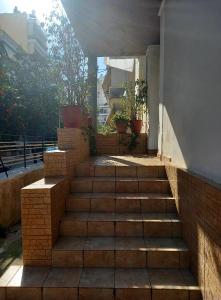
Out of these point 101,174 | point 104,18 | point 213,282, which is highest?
point 104,18

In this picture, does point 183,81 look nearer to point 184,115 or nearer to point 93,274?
point 184,115

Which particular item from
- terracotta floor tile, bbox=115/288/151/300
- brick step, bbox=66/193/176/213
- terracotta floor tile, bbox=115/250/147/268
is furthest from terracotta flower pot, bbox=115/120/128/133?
terracotta floor tile, bbox=115/288/151/300

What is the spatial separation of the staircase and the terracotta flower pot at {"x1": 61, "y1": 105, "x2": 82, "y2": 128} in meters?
0.88

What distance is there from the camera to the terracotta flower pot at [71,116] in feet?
17.6

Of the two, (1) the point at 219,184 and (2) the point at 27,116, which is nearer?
(1) the point at 219,184

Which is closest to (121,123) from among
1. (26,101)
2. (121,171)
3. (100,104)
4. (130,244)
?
(121,171)

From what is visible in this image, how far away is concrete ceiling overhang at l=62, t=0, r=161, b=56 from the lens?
5.54 metres

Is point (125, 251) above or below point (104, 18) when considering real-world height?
below

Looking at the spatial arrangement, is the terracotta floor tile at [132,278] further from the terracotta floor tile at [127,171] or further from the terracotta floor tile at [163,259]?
the terracotta floor tile at [127,171]

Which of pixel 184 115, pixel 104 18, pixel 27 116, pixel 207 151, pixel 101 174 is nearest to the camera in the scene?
pixel 207 151

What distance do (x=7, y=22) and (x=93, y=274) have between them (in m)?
30.9

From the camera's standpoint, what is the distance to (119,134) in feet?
25.8

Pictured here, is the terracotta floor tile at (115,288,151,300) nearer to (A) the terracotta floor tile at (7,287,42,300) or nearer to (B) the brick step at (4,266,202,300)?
(B) the brick step at (4,266,202,300)

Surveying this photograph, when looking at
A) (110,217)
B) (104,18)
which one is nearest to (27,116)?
(104,18)
